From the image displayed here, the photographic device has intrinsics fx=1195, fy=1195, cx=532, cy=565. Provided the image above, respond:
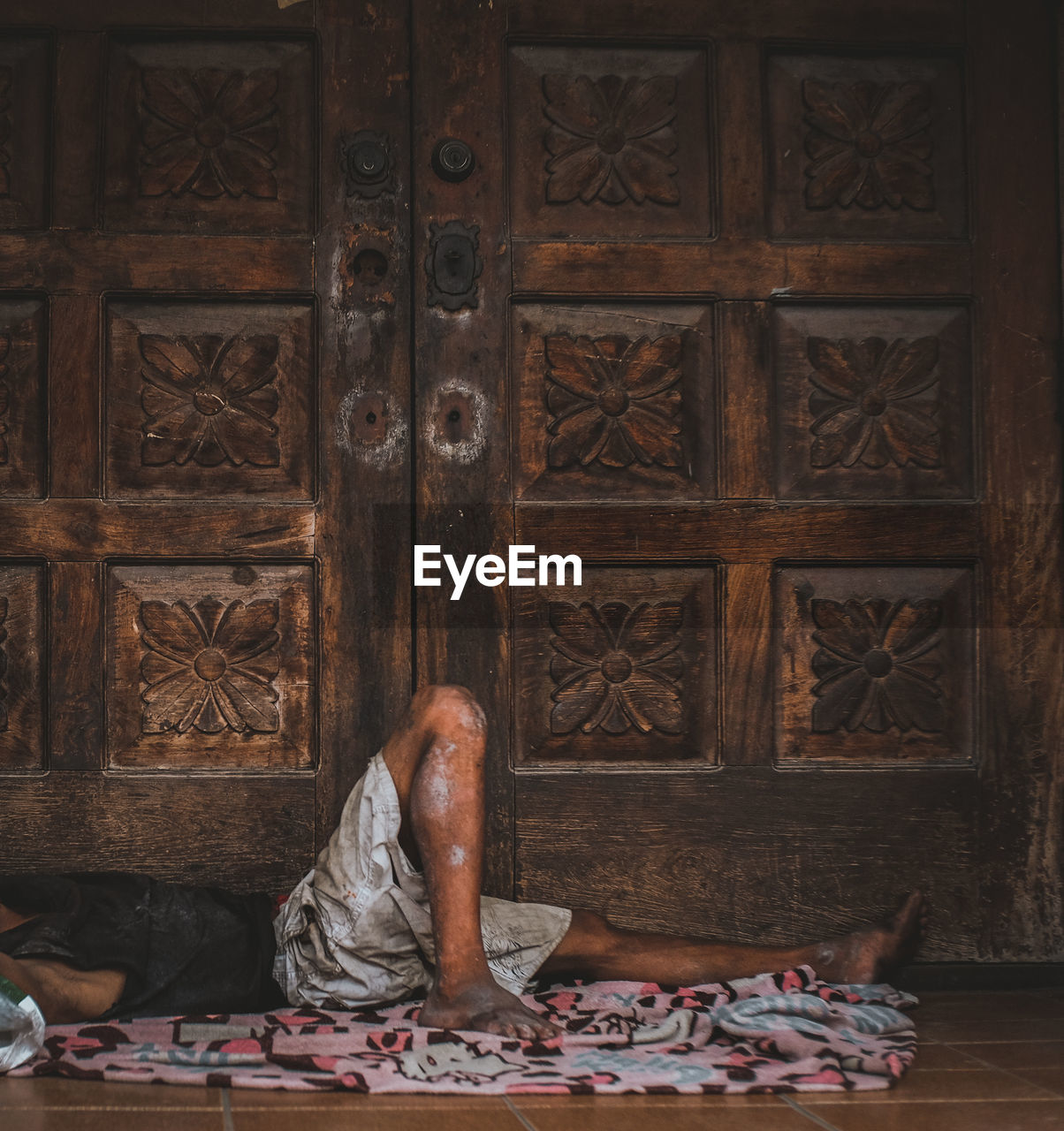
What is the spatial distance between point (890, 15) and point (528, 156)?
882 millimetres

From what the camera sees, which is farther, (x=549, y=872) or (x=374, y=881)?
(x=549, y=872)

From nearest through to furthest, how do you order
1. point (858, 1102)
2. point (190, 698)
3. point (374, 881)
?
point (858, 1102) → point (374, 881) → point (190, 698)

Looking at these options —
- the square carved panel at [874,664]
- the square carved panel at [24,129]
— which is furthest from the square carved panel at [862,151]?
the square carved panel at [24,129]

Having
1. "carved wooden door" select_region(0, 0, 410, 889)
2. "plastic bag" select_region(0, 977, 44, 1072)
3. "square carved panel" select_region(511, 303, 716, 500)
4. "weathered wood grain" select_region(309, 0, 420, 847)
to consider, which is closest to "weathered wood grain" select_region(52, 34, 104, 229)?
"carved wooden door" select_region(0, 0, 410, 889)

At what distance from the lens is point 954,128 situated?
269cm

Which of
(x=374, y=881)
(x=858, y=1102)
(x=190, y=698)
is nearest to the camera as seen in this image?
(x=858, y=1102)

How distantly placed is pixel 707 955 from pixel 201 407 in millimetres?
1557

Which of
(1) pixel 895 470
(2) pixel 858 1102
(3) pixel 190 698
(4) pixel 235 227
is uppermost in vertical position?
(4) pixel 235 227

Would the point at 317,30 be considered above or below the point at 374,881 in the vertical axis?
above

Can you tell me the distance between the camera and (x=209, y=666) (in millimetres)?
2541

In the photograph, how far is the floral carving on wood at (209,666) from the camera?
99.9 inches

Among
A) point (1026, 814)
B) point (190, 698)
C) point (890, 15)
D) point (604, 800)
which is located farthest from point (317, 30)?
point (1026, 814)

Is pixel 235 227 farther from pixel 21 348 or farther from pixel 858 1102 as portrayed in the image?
pixel 858 1102

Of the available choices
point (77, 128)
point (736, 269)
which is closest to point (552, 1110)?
point (736, 269)
